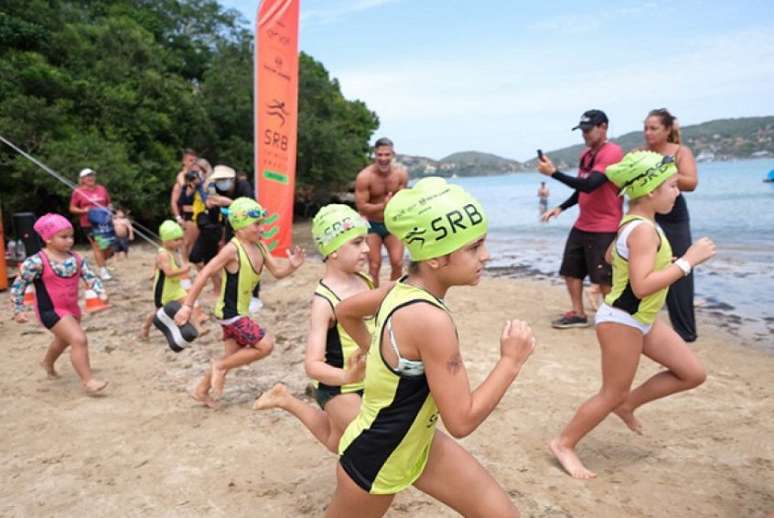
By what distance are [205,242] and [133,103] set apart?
11.1 m

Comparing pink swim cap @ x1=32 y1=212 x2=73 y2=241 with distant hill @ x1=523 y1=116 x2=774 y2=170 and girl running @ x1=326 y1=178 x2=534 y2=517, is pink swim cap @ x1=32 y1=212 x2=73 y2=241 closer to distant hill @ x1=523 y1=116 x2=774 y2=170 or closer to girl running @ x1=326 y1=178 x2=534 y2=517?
girl running @ x1=326 y1=178 x2=534 y2=517

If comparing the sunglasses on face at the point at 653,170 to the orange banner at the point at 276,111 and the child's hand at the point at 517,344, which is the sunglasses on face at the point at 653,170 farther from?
the orange banner at the point at 276,111

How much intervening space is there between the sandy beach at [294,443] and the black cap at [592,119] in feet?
7.53

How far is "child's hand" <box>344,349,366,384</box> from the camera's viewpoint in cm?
235

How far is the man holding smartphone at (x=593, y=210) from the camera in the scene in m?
6.04

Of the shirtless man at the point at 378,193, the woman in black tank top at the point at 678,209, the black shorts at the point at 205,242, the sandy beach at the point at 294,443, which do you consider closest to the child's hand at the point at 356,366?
the sandy beach at the point at 294,443

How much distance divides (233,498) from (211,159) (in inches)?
807

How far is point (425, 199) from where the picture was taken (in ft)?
6.75

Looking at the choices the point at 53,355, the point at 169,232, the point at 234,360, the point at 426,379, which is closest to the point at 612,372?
the point at 426,379

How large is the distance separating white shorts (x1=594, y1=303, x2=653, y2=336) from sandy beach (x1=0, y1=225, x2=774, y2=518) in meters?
0.91

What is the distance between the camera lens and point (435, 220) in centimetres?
201

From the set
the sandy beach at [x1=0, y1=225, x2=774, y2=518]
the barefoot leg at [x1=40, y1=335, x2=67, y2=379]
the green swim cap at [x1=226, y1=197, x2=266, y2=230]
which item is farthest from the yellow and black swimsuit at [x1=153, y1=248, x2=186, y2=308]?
the green swim cap at [x1=226, y1=197, x2=266, y2=230]

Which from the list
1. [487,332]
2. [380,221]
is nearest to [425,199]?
[487,332]

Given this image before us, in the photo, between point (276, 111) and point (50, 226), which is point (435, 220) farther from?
point (276, 111)
